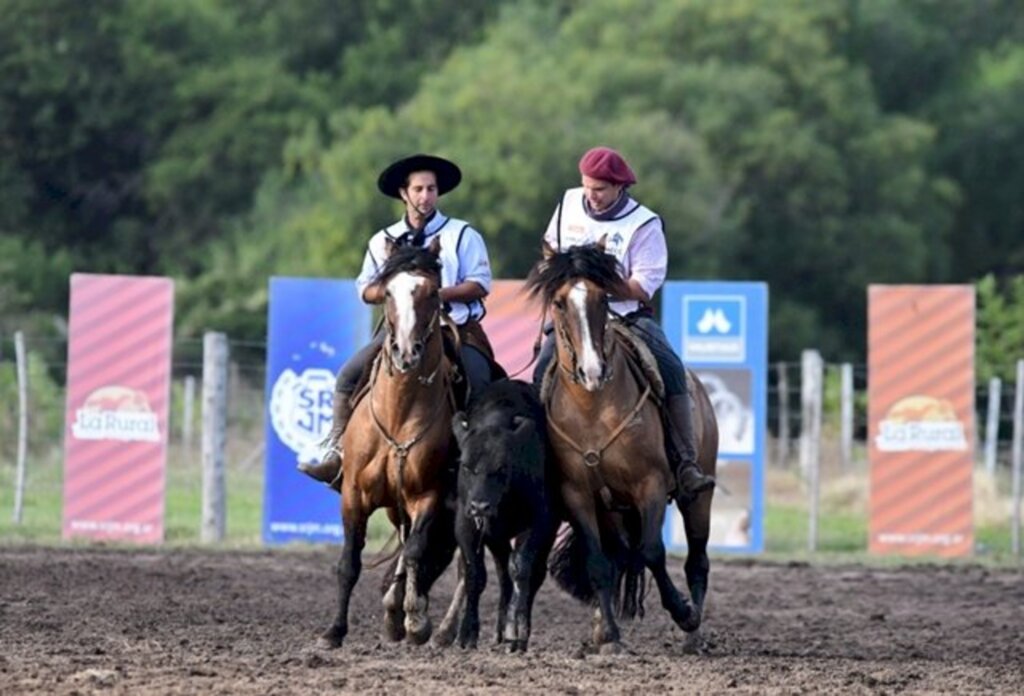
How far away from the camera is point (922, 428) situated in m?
20.2

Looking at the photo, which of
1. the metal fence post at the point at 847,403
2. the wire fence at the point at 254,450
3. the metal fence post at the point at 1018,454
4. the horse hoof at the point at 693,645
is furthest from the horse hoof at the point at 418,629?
the metal fence post at the point at 847,403

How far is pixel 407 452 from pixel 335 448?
88 cm

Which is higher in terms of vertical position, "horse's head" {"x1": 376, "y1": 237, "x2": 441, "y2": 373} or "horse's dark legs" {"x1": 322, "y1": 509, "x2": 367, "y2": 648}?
"horse's head" {"x1": 376, "y1": 237, "x2": 441, "y2": 373}

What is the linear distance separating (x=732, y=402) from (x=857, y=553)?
1949 mm

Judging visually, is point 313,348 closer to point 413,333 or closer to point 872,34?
point 413,333

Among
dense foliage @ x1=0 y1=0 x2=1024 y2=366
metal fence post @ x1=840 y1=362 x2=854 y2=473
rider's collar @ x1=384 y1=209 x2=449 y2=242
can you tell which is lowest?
metal fence post @ x1=840 y1=362 x2=854 y2=473

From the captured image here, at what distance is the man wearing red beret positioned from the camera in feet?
39.6

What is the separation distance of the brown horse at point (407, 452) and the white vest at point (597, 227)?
3.44ft

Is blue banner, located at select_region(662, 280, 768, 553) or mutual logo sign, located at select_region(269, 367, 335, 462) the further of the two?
blue banner, located at select_region(662, 280, 768, 553)

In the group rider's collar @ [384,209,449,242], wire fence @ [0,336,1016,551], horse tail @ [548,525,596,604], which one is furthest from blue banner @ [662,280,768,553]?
rider's collar @ [384,209,449,242]

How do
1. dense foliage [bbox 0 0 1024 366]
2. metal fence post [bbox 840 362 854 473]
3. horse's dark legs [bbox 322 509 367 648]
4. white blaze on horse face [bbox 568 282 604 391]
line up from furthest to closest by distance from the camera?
1. dense foliage [bbox 0 0 1024 366]
2. metal fence post [bbox 840 362 854 473]
3. horse's dark legs [bbox 322 509 367 648]
4. white blaze on horse face [bbox 568 282 604 391]

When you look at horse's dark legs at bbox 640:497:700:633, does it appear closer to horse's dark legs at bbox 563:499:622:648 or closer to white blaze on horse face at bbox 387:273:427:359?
horse's dark legs at bbox 563:499:622:648

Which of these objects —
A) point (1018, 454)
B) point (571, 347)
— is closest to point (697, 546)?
point (571, 347)

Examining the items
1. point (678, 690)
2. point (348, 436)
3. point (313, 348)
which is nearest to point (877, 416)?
point (313, 348)
